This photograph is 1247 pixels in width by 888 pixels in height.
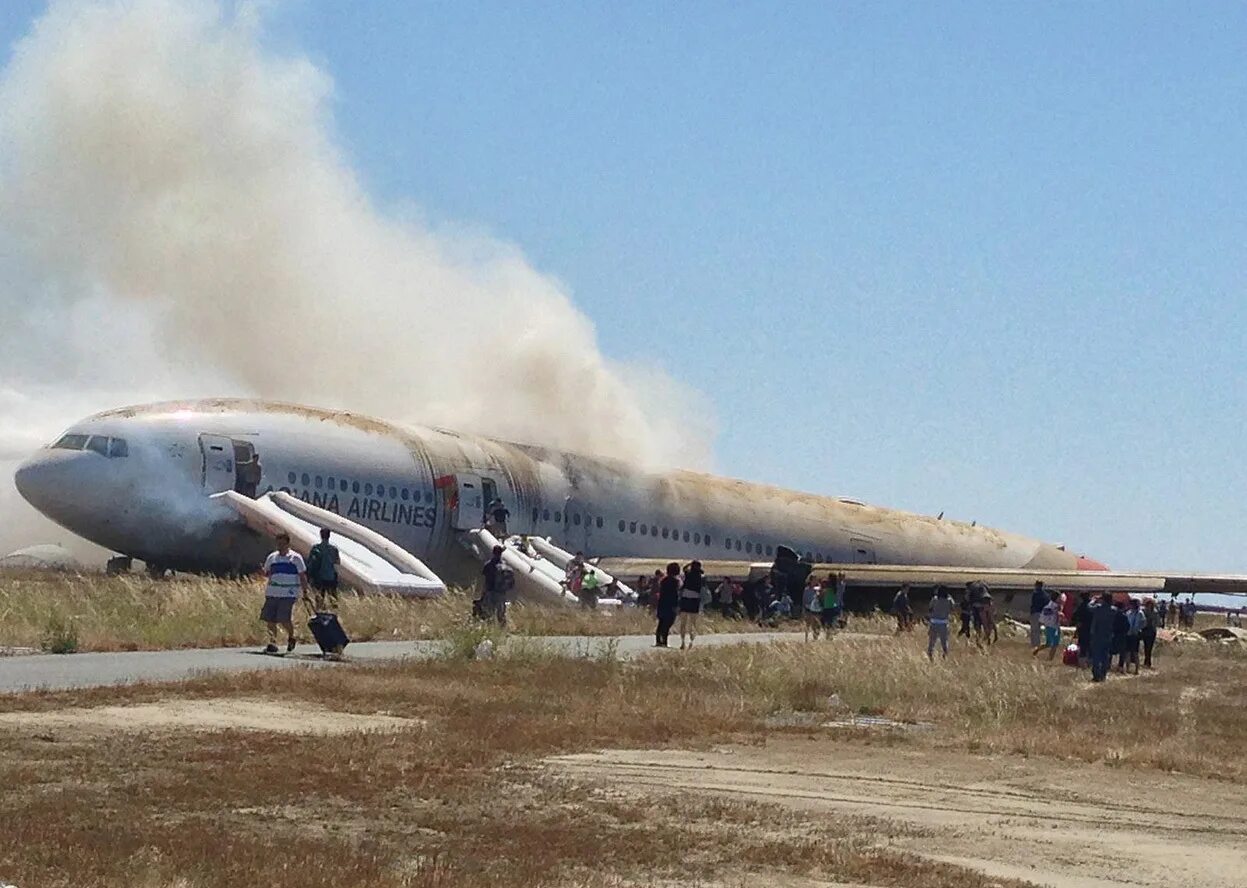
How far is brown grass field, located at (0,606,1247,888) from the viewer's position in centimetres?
1003

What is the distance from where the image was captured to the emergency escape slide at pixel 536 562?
43.7m

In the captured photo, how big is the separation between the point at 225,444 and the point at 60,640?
17.8 m

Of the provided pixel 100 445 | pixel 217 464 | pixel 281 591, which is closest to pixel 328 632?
pixel 281 591

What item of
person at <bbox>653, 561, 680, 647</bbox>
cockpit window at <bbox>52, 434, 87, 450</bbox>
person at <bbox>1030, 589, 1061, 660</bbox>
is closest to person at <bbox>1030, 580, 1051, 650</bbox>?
person at <bbox>1030, 589, 1061, 660</bbox>

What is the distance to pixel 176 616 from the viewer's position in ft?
94.3

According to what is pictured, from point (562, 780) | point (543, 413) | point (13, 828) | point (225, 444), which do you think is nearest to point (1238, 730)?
point (562, 780)

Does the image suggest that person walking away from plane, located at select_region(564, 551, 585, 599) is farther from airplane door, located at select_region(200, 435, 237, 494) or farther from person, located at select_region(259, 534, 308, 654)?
person, located at select_region(259, 534, 308, 654)

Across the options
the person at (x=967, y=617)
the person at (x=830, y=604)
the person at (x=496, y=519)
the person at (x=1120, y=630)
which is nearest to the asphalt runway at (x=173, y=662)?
the person at (x=1120, y=630)

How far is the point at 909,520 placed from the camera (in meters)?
63.9

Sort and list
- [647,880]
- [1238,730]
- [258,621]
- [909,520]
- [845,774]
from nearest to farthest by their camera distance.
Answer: [647,880] < [845,774] < [1238,730] < [258,621] < [909,520]

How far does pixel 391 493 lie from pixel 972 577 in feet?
60.0

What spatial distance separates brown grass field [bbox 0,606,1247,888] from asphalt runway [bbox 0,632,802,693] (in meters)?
0.97

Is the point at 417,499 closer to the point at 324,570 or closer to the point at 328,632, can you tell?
the point at 324,570

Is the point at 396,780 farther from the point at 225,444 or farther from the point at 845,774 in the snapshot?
the point at 225,444
